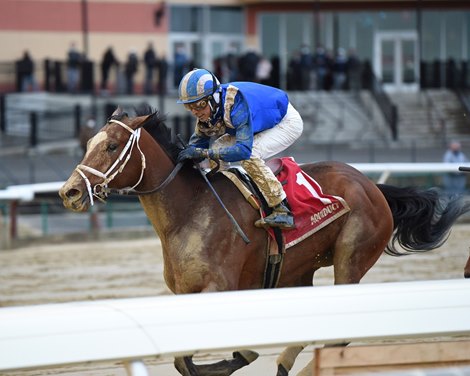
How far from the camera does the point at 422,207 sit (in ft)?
20.8

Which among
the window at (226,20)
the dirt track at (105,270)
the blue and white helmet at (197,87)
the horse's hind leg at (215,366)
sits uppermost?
the window at (226,20)

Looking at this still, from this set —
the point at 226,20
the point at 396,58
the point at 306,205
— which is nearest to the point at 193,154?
the point at 306,205

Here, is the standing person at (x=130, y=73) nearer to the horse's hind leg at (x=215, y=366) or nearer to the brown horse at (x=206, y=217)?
the brown horse at (x=206, y=217)

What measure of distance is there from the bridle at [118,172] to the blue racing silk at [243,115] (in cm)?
29

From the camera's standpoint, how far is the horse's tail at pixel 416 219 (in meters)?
6.35

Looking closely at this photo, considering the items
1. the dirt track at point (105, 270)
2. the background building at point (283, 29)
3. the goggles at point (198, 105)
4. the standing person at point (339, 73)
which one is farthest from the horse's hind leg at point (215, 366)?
the background building at point (283, 29)

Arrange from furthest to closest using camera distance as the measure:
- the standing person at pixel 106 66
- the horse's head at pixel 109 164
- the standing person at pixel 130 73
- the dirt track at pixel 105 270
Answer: the standing person at pixel 130 73, the standing person at pixel 106 66, the dirt track at pixel 105 270, the horse's head at pixel 109 164

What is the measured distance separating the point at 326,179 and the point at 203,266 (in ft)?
3.28

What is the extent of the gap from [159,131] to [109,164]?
0.46m

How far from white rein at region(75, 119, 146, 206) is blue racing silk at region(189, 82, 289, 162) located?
1.27 ft

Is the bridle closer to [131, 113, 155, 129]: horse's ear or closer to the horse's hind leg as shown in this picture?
[131, 113, 155, 129]: horse's ear

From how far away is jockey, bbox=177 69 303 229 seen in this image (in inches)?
214

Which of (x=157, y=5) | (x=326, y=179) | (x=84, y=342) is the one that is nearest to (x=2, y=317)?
(x=84, y=342)

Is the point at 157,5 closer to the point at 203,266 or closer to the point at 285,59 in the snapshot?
the point at 285,59
